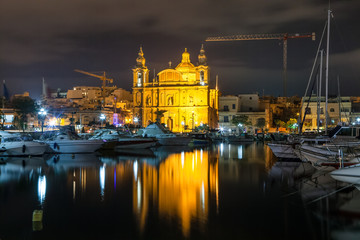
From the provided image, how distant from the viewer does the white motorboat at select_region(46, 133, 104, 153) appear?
99.8 feet

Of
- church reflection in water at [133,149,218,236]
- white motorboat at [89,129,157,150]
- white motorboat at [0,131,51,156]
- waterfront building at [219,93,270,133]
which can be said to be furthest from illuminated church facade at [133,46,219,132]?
church reflection in water at [133,149,218,236]

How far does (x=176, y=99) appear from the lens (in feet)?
268

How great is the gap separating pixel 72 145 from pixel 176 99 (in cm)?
5240

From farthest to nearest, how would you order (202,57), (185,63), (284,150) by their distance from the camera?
(185,63), (202,57), (284,150)

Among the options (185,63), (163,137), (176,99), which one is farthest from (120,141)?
(185,63)

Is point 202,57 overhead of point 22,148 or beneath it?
overhead

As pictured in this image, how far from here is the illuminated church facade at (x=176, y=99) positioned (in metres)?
79.2

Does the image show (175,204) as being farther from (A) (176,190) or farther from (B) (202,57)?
(B) (202,57)

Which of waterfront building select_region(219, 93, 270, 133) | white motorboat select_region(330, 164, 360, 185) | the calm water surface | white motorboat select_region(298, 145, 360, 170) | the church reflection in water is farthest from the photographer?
waterfront building select_region(219, 93, 270, 133)

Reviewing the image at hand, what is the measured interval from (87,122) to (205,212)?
71.9 metres

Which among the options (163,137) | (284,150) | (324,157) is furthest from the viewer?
(163,137)

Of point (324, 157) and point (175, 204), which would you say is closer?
point (175, 204)

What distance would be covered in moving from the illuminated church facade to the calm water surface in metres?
57.4

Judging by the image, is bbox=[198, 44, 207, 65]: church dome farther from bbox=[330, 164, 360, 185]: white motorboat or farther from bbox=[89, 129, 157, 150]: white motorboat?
bbox=[330, 164, 360, 185]: white motorboat
